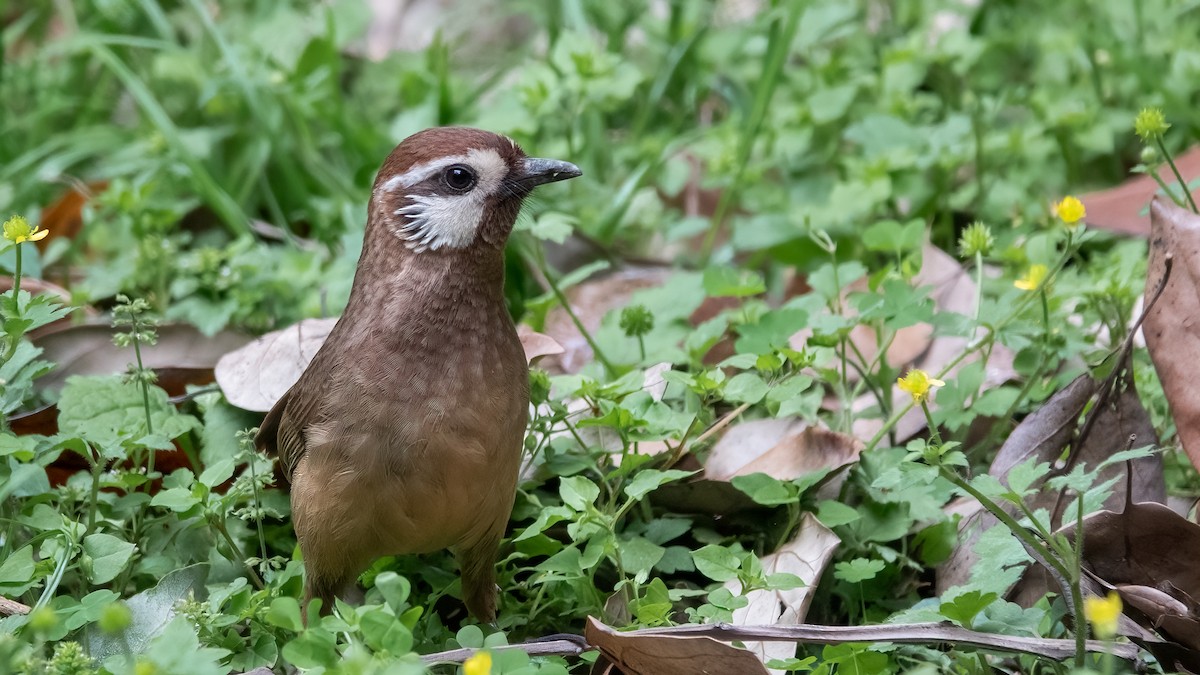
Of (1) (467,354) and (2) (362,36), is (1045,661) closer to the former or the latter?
(1) (467,354)

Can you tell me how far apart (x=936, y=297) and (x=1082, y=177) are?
142cm

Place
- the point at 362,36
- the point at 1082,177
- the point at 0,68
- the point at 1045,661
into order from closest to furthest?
the point at 1045,661, the point at 1082,177, the point at 0,68, the point at 362,36

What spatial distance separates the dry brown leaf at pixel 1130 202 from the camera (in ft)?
15.9

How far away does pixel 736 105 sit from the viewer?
611 centimetres

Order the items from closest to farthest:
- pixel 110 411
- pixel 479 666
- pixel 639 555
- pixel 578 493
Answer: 1. pixel 479 666
2. pixel 578 493
3. pixel 639 555
4. pixel 110 411

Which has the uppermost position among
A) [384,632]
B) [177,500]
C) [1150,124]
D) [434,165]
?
[434,165]

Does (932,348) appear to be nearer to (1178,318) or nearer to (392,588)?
(1178,318)

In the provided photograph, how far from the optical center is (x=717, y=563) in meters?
3.03

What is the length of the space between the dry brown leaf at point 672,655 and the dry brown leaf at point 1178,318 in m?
1.28

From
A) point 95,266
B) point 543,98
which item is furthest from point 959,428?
point 95,266

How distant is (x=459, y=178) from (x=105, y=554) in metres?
1.22

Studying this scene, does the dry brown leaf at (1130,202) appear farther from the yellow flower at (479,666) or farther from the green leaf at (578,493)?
the yellow flower at (479,666)

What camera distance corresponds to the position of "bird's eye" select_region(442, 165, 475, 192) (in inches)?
131

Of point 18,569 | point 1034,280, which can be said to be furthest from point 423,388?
point 1034,280
